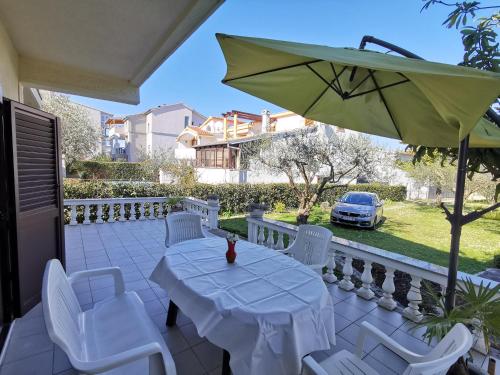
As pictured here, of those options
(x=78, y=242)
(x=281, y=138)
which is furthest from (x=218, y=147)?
(x=78, y=242)

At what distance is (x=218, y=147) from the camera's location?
1714cm

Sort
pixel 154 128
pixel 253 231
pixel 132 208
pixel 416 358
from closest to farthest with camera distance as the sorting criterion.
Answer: pixel 416 358 < pixel 253 231 < pixel 132 208 < pixel 154 128

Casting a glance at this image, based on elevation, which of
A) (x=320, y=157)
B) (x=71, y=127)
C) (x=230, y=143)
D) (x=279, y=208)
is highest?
(x=71, y=127)

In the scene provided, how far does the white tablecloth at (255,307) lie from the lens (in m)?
1.41

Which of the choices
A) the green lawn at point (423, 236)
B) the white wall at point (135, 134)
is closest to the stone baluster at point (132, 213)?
the green lawn at point (423, 236)

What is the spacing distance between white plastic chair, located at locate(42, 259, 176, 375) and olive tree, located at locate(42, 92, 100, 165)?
1363cm

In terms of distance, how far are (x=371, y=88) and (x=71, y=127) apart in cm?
1494

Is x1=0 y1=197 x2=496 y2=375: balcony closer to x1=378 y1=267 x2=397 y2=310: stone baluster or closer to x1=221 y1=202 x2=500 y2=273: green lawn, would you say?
x1=378 y1=267 x2=397 y2=310: stone baluster

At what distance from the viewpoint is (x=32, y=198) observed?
8.93 ft

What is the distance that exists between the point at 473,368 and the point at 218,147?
53.6ft

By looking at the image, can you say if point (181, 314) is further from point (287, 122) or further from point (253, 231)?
point (287, 122)

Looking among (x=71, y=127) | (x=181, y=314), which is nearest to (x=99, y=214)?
(x=181, y=314)

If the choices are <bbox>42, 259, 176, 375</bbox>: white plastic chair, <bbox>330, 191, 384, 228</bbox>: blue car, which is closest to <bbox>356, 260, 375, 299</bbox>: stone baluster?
<bbox>42, 259, 176, 375</bbox>: white plastic chair

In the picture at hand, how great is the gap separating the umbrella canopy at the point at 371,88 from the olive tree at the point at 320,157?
222 inches
